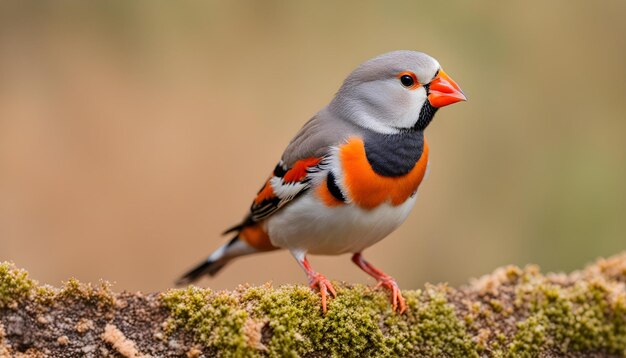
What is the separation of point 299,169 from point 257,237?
2.91ft

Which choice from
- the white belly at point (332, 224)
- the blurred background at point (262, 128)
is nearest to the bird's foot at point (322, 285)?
the white belly at point (332, 224)

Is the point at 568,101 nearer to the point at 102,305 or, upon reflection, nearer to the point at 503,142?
the point at 503,142

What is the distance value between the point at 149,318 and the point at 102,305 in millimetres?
242

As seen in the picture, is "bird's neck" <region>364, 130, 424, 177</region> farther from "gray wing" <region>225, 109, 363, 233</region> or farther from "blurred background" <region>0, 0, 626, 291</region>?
"blurred background" <region>0, 0, 626, 291</region>

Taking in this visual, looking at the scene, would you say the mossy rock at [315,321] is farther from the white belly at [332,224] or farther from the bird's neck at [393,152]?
the bird's neck at [393,152]

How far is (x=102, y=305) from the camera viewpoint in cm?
374

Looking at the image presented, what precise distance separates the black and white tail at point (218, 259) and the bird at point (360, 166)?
632mm

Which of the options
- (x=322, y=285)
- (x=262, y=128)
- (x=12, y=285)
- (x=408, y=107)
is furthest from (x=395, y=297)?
(x=262, y=128)

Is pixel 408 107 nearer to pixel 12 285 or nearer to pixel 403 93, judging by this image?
pixel 403 93

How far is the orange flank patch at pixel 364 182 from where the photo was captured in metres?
4.42

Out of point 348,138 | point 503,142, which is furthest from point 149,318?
point 503,142

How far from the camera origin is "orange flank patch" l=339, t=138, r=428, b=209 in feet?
14.5

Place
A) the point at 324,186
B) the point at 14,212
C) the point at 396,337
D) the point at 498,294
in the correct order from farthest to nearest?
the point at 14,212
the point at 498,294
the point at 324,186
the point at 396,337

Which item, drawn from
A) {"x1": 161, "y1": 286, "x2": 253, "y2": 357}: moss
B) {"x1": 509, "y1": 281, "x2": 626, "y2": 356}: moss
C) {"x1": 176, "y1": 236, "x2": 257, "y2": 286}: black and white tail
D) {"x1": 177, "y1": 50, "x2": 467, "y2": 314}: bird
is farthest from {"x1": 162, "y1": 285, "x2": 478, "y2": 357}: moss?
{"x1": 176, "y1": 236, "x2": 257, "y2": 286}: black and white tail
